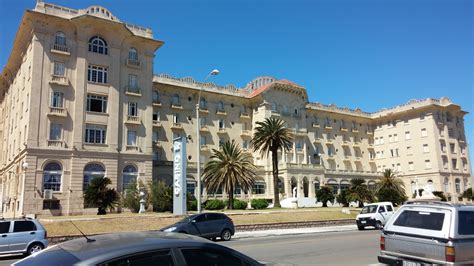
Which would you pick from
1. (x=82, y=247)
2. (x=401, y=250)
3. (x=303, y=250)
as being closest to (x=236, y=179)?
(x=303, y=250)

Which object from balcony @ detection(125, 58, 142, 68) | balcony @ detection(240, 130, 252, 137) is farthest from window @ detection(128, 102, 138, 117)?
balcony @ detection(240, 130, 252, 137)

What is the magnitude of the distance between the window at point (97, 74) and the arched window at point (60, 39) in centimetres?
387

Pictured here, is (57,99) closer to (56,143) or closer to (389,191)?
(56,143)

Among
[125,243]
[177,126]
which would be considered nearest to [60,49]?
[177,126]

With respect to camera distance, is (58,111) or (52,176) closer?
(52,176)

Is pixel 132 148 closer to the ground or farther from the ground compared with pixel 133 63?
closer to the ground

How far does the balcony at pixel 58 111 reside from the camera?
4316cm

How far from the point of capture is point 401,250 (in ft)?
28.6

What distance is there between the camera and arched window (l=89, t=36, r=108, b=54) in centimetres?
4675

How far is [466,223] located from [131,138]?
1716 inches

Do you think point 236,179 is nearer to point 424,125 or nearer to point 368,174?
point 368,174

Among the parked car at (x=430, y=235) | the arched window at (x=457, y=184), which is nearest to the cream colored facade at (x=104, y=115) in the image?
the arched window at (x=457, y=184)

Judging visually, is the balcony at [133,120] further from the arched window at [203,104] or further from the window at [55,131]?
the arched window at [203,104]

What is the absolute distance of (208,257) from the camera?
4512 mm
